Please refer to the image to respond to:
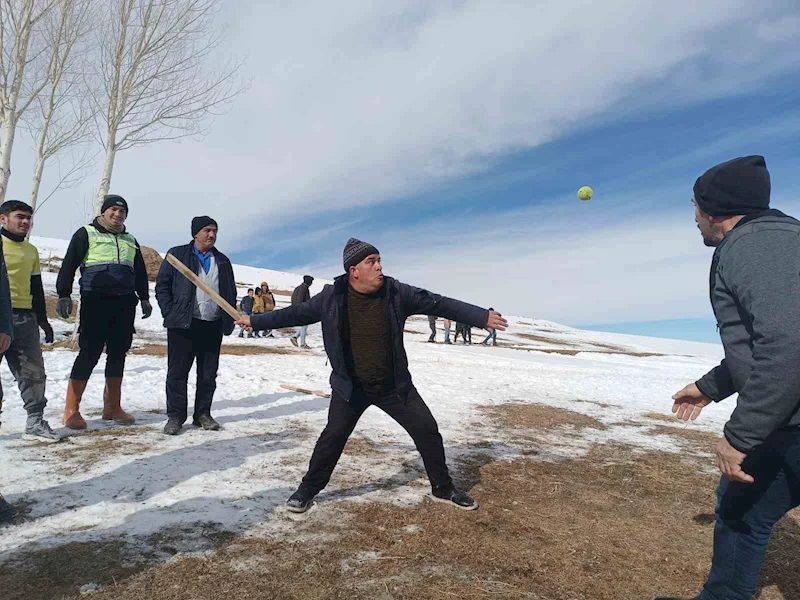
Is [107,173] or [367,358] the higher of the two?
[107,173]

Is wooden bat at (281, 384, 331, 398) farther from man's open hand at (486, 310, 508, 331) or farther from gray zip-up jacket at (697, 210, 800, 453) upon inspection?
gray zip-up jacket at (697, 210, 800, 453)

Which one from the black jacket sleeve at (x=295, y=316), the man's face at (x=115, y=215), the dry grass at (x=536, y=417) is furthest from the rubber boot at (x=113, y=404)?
the dry grass at (x=536, y=417)

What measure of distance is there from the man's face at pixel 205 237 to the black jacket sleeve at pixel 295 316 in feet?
6.67

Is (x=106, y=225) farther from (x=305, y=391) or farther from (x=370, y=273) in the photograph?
(x=305, y=391)

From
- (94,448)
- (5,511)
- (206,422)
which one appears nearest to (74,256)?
(94,448)

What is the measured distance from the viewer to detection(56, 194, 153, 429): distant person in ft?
18.3

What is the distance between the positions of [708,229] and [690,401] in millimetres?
1004

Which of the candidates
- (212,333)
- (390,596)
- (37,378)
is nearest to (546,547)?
(390,596)

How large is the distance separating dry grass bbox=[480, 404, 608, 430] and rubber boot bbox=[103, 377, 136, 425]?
4948 millimetres

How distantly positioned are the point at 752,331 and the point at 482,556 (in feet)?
6.85

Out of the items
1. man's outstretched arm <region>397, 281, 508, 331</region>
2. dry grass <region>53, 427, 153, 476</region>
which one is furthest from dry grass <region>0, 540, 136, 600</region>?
man's outstretched arm <region>397, 281, 508, 331</region>

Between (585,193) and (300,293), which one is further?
(300,293)

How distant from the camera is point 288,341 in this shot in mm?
20125

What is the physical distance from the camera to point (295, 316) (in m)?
4.12
